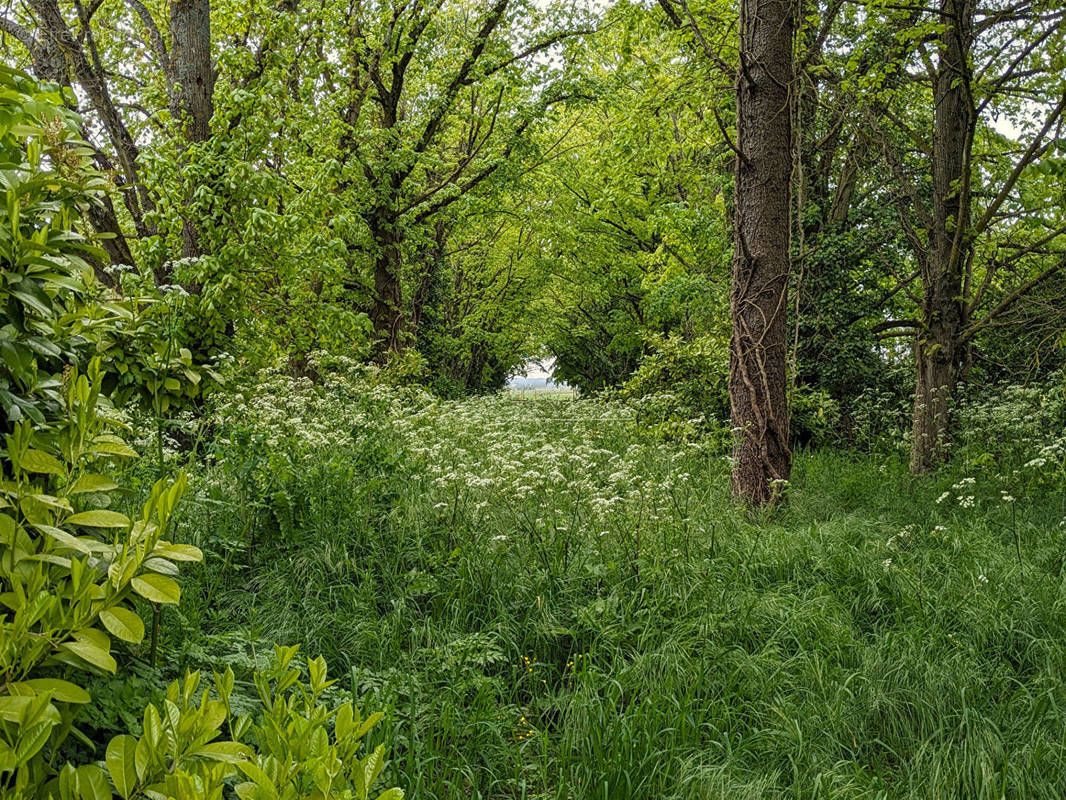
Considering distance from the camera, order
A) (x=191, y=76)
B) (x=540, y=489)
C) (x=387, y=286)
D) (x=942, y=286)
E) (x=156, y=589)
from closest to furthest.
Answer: (x=156, y=589), (x=540, y=489), (x=191, y=76), (x=942, y=286), (x=387, y=286)

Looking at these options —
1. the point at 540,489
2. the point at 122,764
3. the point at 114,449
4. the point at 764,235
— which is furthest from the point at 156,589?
the point at 764,235

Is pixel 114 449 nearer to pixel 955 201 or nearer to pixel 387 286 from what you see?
pixel 955 201

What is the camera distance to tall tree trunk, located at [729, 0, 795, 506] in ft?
19.3

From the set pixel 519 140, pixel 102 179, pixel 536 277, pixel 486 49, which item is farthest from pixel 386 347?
pixel 102 179

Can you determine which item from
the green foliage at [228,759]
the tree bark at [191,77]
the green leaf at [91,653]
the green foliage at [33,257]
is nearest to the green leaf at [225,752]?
the green foliage at [228,759]

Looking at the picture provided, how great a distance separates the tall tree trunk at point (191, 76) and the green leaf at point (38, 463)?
20.7 feet

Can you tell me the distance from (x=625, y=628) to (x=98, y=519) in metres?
2.70

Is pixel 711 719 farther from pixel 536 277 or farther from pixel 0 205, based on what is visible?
pixel 536 277

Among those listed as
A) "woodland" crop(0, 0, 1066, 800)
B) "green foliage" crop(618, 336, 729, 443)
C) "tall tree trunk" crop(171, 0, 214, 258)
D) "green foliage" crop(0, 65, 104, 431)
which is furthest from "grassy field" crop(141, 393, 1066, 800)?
"green foliage" crop(618, 336, 729, 443)

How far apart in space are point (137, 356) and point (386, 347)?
42.8 feet

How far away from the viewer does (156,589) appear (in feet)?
4.50

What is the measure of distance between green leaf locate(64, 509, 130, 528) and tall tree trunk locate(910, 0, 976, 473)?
8.55 metres

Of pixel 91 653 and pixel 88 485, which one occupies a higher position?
pixel 88 485

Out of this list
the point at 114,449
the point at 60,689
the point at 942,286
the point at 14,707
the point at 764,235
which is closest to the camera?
the point at 14,707
